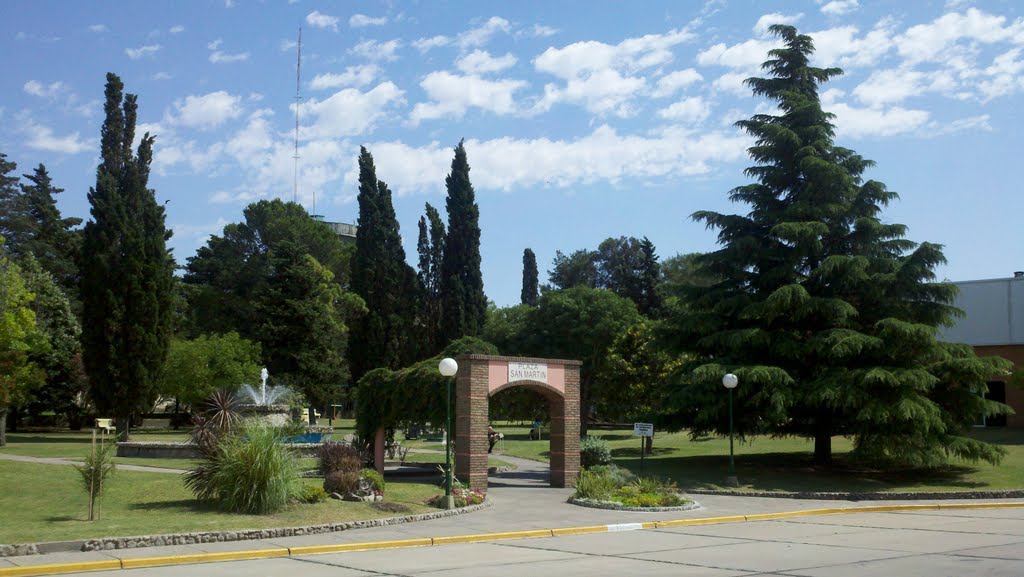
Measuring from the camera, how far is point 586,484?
2302cm

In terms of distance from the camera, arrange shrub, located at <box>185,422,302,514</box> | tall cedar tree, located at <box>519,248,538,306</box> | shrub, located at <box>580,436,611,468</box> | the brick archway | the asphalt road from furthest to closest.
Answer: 1. tall cedar tree, located at <box>519,248,538,306</box>
2. shrub, located at <box>580,436,611,468</box>
3. the brick archway
4. shrub, located at <box>185,422,302,514</box>
5. the asphalt road

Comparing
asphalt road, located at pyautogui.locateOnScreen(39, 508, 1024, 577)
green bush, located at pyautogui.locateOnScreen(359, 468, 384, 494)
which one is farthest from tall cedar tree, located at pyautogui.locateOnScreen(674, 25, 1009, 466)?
green bush, located at pyautogui.locateOnScreen(359, 468, 384, 494)

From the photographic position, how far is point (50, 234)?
74.3m

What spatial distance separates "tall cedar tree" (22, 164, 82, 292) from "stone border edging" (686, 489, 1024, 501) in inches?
2016

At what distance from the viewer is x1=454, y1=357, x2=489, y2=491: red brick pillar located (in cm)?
2403

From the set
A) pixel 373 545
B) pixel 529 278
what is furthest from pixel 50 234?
pixel 373 545

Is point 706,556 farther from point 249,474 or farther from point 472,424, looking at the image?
point 472,424

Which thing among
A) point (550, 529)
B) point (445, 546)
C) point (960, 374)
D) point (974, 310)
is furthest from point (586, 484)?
point (974, 310)

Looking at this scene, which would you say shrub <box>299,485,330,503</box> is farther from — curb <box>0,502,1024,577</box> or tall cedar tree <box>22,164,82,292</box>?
tall cedar tree <box>22,164,82,292</box>

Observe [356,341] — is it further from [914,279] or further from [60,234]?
[914,279]

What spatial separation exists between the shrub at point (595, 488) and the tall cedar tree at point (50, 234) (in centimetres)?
4905

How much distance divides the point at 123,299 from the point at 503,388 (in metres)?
27.0

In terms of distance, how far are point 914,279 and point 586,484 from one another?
15.5m

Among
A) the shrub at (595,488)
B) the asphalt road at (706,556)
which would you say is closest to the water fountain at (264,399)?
the shrub at (595,488)
